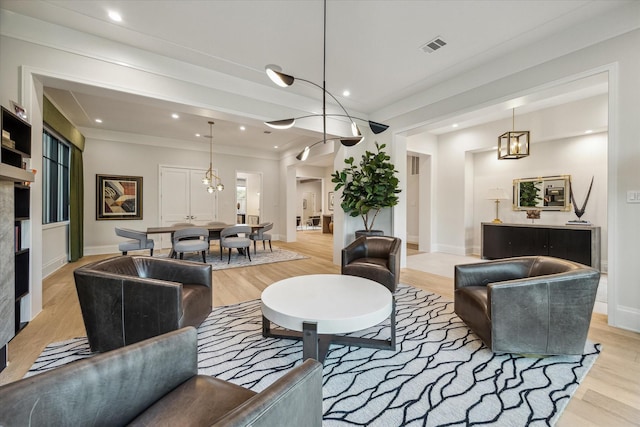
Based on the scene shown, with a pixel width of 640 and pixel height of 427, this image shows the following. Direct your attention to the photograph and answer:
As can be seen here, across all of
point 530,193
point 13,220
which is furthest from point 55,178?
point 530,193

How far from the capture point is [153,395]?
1006 millimetres

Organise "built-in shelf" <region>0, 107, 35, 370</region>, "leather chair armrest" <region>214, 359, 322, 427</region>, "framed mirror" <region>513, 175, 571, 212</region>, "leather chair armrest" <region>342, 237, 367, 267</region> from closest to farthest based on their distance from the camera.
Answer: "leather chair armrest" <region>214, 359, 322, 427</region> < "built-in shelf" <region>0, 107, 35, 370</region> < "leather chair armrest" <region>342, 237, 367, 267</region> < "framed mirror" <region>513, 175, 571, 212</region>

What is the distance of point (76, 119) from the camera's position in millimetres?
5484

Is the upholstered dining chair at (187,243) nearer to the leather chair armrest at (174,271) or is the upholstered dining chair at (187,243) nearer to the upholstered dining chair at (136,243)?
the upholstered dining chair at (136,243)

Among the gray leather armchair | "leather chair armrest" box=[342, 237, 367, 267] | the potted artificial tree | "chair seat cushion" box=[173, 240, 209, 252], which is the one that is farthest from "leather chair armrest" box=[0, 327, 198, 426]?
"chair seat cushion" box=[173, 240, 209, 252]

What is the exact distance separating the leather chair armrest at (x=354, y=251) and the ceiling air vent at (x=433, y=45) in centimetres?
252

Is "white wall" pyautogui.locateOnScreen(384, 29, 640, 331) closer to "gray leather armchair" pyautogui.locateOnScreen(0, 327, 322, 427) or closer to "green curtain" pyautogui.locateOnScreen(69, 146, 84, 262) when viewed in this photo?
"gray leather armchair" pyautogui.locateOnScreen(0, 327, 322, 427)

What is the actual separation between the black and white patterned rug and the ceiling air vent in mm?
3079

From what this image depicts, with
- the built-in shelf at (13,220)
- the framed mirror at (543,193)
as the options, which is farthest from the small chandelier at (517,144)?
the built-in shelf at (13,220)

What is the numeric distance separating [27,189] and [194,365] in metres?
2.88

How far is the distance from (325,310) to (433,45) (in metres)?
3.20

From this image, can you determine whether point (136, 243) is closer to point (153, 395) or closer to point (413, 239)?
point (153, 395)

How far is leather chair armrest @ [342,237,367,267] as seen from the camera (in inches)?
137

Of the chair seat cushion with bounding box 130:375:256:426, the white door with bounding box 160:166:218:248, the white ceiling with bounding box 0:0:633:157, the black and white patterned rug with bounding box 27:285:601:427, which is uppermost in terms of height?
the white ceiling with bounding box 0:0:633:157
